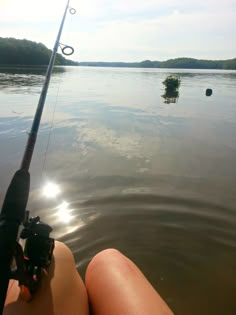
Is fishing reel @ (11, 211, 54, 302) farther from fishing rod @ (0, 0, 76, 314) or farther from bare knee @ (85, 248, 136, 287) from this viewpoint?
bare knee @ (85, 248, 136, 287)

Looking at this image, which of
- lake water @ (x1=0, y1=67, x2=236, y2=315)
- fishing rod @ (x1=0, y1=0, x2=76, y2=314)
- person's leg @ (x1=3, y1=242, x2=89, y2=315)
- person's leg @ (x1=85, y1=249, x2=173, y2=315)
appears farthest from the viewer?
lake water @ (x1=0, y1=67, x2=236, y2=315)

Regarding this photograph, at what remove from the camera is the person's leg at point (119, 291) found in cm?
254

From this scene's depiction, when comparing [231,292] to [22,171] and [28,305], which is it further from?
[22,171]

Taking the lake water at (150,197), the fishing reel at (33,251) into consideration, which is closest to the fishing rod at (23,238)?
the fishing reel at (33,251)

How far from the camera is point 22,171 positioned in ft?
8.03

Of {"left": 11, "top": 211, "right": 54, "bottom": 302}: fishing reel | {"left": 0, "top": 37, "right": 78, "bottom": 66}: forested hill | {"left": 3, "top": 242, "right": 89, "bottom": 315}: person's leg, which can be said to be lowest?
{"left": 3, "top": 242, "right": 89, "bottom": 315}: person's leg

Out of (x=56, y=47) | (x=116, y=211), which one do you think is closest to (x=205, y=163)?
(x=116, y=211)

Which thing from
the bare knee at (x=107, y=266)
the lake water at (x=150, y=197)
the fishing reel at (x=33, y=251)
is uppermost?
the fishing reel at (x=33, y=251)

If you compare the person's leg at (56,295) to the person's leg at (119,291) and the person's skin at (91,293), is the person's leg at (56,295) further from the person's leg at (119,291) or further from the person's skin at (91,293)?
the person's leg at (119,291)

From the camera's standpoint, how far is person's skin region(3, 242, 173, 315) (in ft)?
7.81

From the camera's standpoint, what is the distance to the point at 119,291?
8.89 feet

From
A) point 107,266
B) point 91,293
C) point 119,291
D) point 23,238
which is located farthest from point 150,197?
point 23,238

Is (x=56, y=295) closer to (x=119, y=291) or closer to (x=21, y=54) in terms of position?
(x=119, y=291)

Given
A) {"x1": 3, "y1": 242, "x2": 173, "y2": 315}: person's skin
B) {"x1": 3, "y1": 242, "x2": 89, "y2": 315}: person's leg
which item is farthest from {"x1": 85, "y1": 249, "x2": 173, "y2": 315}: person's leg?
{"x1": 3, "y1": 242, "x2": 89, "y2": 315}: person's leg
